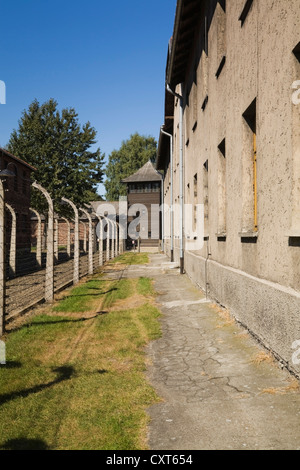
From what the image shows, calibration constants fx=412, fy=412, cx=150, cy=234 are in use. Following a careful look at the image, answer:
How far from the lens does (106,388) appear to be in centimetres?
406

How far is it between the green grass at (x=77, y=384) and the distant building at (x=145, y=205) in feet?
124

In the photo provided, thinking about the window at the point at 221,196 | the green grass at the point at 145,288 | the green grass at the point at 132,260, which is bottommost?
the green grass at the point at 132,260

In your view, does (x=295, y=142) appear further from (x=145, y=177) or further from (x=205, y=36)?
(x=145, y=177)

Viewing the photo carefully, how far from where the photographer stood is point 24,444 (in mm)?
2990

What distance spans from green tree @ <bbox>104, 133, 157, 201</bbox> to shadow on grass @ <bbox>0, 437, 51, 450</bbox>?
7029 cm

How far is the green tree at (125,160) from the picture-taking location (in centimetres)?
7325

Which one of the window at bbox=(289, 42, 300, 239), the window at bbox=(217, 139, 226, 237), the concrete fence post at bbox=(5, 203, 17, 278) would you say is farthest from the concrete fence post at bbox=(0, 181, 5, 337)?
the concrete fence post at bbox=(5, 203, 17, 278)

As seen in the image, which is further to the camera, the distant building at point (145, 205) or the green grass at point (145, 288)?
the distant building at point (145, 205)

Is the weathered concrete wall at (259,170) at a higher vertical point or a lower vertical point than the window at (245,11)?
lower

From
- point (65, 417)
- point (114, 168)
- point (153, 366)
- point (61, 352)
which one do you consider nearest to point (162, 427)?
point (65, 417)

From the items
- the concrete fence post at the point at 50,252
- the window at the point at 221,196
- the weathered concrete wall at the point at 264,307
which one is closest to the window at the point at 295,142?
the weathered concrete wall at the point at 264,307

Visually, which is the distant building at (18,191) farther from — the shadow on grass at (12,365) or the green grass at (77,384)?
the shadow on grass at (12,365)

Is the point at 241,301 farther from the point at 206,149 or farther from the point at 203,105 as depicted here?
the point at 203,105

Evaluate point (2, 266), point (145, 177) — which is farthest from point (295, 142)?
point (145, 177)
